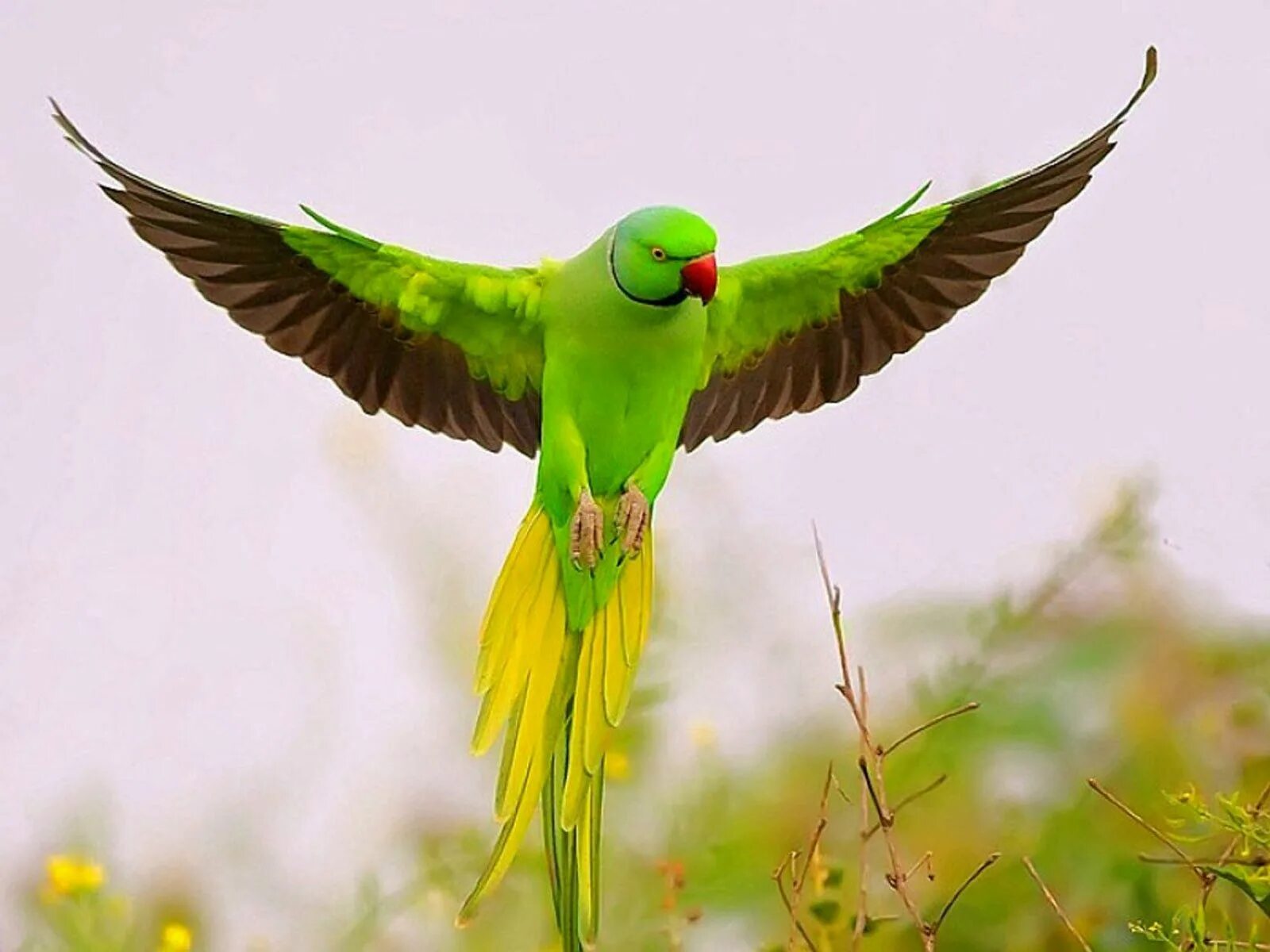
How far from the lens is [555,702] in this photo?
0.72 meters

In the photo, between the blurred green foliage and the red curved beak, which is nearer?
the red curved beak

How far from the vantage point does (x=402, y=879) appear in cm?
113

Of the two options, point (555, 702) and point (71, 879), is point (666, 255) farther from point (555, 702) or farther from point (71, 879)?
point (71, 879)

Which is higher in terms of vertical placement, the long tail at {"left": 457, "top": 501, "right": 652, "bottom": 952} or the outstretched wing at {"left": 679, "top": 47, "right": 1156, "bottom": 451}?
the outstretched wing at {"left": 679, "top": 47, "right": 1156, "bottom": 451}

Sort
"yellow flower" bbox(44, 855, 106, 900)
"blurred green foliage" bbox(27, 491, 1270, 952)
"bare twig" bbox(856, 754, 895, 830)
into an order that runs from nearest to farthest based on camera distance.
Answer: "bare twig" bbox(856, 754, 895, 830)
"yellow flower" bbox(44, 855, 106, 900)
"blurred green foliage" bbox(27, 491, 1270, 952)

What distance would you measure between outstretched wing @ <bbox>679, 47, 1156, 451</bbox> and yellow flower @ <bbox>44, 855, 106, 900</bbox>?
39cm

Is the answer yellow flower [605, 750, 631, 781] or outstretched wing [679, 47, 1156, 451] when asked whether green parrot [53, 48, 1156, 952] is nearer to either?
outstretched wing [679, 47, 1156, 451]

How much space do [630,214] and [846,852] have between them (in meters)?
0.76

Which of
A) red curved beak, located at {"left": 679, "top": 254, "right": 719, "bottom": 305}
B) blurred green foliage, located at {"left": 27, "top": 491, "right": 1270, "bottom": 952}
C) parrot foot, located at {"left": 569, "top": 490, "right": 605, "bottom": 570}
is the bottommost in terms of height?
blurred green foliage, located at {"left": 27, "top": 491, "right": 1270, "bottom": 952}

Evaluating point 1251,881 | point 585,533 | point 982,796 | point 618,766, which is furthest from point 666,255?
point 982,796

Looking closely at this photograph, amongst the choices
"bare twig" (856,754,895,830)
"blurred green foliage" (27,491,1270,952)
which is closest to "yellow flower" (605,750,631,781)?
"blurred green foliage" (27,491,1270,952)

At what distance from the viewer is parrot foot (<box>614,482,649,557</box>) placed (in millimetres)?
713

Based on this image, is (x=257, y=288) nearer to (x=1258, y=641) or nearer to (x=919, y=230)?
(x=919, y=230)

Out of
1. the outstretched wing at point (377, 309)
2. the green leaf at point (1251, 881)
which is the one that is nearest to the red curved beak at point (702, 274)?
the outstretched wing at point (377, 309)
